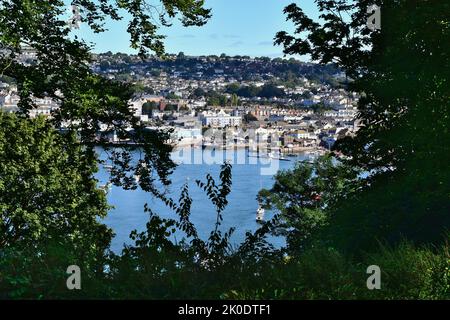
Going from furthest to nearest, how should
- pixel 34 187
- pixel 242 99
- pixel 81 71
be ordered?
pixel 242 99
pixel 34 187
pixel 81 71

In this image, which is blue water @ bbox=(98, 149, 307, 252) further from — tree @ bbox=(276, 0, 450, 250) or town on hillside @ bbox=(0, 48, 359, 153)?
tree @ bbox=(276, 0, 450, 250)

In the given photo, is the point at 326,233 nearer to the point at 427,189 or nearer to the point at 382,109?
the point at 427,189

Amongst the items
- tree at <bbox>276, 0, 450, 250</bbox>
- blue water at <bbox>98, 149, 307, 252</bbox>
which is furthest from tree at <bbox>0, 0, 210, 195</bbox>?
blue water at <bbox>98, 149, 307, 252</bbox>

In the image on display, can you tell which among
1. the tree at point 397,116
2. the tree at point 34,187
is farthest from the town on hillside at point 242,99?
the tree at point 397,116

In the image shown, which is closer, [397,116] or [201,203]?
[397,116]

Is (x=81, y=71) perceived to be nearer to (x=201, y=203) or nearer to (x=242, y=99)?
(x=201, y=203)

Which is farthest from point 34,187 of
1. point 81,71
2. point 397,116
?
point 397,116

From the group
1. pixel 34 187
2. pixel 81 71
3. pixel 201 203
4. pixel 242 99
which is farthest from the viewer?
pixel 242 99
